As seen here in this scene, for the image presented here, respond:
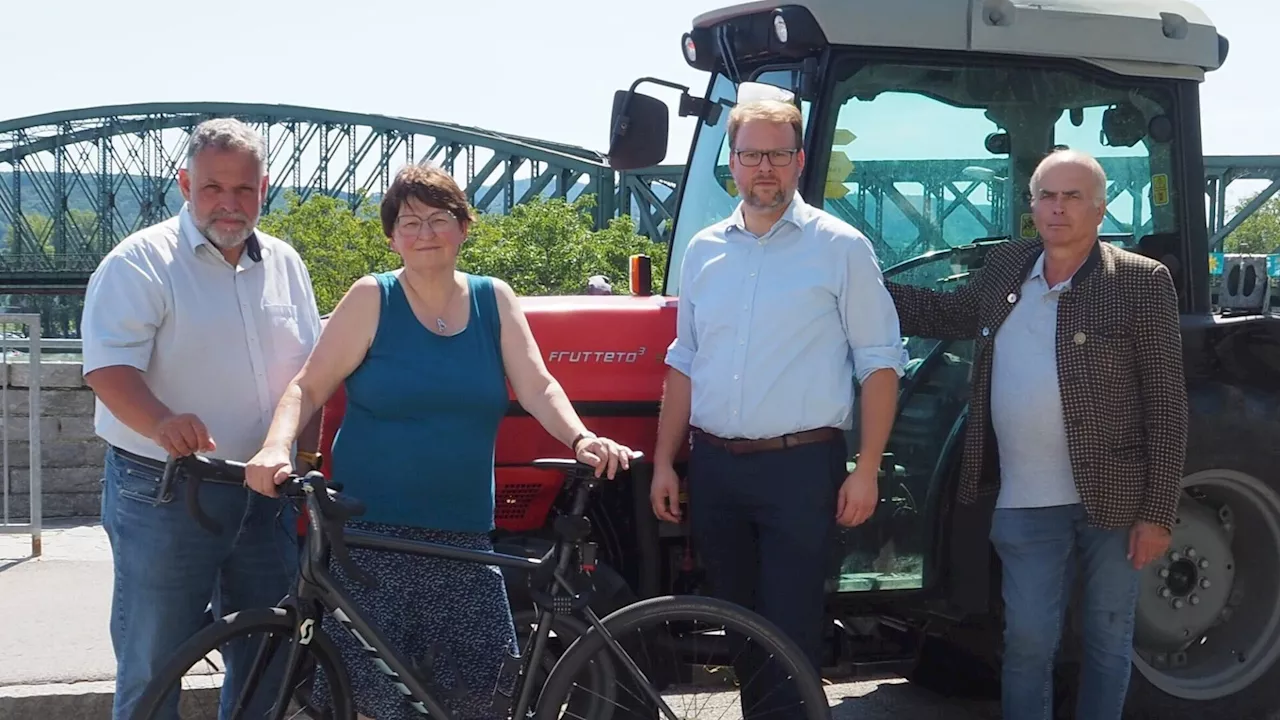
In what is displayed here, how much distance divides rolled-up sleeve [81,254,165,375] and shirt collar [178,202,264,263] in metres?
0.13

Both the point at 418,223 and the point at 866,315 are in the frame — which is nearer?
the point at 418,223

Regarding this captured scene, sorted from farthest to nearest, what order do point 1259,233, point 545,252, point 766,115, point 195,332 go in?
point 1259,233, point 545,252, point 766,115, point 195,332

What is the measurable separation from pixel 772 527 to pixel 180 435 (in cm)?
153

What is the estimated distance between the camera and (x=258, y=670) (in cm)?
327

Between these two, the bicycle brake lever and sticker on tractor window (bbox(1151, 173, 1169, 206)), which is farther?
sticker on tractor window (bbox(1151, 173, 1169, 206))

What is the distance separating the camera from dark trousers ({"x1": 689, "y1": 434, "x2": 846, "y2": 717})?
11.8ft

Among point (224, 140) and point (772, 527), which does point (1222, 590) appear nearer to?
point (772, 527)

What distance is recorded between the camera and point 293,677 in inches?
128

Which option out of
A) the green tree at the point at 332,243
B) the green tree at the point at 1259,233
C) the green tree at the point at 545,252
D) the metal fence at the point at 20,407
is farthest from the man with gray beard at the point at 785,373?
the green tree at the point at 1259,233

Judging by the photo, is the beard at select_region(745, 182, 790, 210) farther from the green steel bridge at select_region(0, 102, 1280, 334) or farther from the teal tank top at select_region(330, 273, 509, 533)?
the green steel bridge at select_region(0, 102, 1280, 334)

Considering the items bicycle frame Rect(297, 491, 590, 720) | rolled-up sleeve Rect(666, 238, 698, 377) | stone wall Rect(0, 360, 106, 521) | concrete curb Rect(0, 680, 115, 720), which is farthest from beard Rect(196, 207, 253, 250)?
stone wall Rect(0, 360, 106, 521)

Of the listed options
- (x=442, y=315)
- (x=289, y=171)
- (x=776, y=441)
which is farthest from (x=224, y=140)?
(x=289, y=171)

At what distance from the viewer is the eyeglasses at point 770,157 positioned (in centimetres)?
355

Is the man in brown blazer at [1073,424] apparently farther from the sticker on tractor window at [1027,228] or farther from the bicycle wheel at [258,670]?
the bicycle wheel at [258,670]
